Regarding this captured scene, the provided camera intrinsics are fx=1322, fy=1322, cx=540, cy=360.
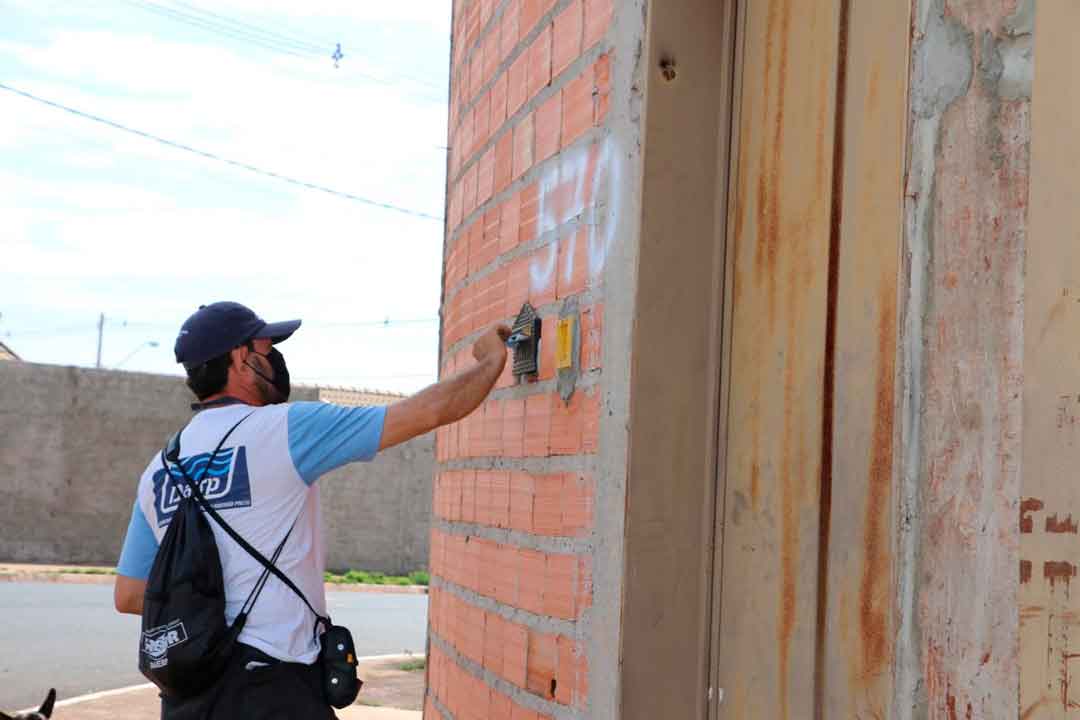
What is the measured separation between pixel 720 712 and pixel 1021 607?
859mm

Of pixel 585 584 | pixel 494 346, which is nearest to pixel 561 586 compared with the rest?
pixel 585 584

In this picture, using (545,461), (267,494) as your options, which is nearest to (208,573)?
(267,494)

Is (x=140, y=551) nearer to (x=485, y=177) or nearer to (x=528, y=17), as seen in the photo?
(x=485, y=177)

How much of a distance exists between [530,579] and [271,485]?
795 mm

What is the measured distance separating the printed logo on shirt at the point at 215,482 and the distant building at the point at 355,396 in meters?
21.6

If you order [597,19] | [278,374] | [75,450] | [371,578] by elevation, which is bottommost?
[371,578]

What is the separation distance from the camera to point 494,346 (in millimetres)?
3170

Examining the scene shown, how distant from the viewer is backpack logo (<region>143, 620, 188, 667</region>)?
3.17 m

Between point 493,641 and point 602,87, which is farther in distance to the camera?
point 493,641

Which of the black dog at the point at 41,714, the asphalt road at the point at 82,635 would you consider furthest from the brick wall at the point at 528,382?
the asphalt road at the point at 82,635

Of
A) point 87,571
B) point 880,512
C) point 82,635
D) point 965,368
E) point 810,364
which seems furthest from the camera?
point 87,571

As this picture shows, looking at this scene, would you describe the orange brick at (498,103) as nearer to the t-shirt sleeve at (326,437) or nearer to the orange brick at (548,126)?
the orange brick at (548,126)

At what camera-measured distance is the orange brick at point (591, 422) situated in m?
2.61

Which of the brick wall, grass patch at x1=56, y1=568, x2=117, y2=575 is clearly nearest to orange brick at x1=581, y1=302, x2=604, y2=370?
the brick wall
